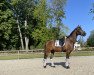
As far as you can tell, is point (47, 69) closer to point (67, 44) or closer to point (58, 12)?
point (67, 44)

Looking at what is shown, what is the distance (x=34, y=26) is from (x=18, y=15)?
419cm

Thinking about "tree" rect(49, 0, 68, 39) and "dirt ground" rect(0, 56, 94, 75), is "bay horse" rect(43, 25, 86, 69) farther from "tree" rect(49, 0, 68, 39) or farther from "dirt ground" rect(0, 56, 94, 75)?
"tree" rect(49, 0, 68, 39)

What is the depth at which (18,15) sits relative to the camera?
202 feet

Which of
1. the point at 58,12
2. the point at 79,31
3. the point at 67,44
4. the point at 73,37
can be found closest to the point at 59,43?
the point at 67,44

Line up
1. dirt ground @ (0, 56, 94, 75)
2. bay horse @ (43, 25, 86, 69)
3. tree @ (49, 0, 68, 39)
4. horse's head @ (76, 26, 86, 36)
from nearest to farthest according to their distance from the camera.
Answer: dirt ground @ (0, 56, 94, 75)
bay horse @ (43, 25, 86, 69)
horse's head @ (76, 26, 86, 36)
tree @ (49, 0, 68, 39)

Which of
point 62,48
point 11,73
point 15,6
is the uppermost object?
point 15,6

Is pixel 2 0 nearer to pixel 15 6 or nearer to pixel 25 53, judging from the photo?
pixel 15 6

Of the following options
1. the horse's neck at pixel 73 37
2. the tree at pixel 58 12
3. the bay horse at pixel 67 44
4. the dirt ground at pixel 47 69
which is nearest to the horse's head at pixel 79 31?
the bay horse at pixel 67 44

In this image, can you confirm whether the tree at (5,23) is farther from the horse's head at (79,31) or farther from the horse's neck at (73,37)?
the horse's head at (79,31)

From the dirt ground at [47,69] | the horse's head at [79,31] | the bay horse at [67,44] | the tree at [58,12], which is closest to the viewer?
the dirt ground at [47,69]

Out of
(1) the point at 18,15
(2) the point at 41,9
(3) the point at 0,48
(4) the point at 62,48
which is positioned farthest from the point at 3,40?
(4) the point at 62,48

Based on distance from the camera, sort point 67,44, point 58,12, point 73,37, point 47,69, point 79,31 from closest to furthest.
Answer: point 47,69
point 67,44
point 79,31
point 73,37
point 58,12

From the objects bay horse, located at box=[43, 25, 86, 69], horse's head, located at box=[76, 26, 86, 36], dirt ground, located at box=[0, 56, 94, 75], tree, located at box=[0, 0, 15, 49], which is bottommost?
dirt ground, located at box=[0, 56, 94, 75]

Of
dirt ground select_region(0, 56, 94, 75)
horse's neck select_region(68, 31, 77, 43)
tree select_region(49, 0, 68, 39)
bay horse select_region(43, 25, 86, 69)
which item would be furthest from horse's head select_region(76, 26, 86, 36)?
tree select_region(49, 0, 68, 39)
